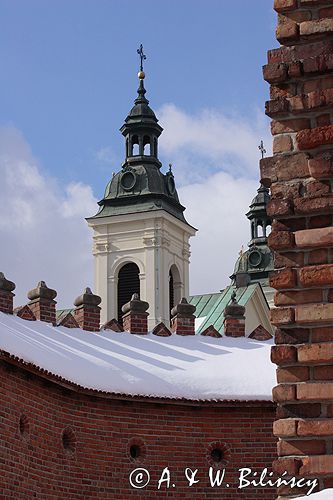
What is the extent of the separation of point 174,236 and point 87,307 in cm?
3404

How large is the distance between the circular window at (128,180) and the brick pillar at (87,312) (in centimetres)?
3232

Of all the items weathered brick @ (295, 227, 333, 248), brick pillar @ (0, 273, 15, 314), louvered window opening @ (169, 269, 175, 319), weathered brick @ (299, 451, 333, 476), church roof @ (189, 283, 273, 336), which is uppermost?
louvered window opening @ (169, 269, 175, 319)

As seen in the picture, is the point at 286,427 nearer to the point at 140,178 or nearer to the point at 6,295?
the point at 6,295

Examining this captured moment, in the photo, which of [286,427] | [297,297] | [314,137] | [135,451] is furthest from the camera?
[135,451]

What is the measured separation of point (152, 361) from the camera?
1711cm

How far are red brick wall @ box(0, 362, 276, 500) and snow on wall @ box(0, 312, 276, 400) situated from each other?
24 cm

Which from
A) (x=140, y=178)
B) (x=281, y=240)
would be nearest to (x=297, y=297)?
(x=281, y=240)

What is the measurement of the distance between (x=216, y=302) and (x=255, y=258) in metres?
10.0

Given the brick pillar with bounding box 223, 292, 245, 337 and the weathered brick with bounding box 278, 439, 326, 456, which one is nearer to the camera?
the weathered brick with bounding box 278, 439, 326, 456

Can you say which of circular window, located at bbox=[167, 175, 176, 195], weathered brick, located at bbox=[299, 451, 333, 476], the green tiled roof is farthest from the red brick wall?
circular window, located at bbox=[167, 175, 176, 195]

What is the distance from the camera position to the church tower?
4912cm

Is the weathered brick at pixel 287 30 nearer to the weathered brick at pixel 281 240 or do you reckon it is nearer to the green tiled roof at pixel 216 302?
the weathered brick at pixel 281 240

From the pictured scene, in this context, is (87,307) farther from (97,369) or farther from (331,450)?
(331,450)

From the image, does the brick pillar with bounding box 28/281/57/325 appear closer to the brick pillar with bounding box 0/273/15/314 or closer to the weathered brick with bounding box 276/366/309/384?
the brick pillar with bounding box 0/273/15/314
